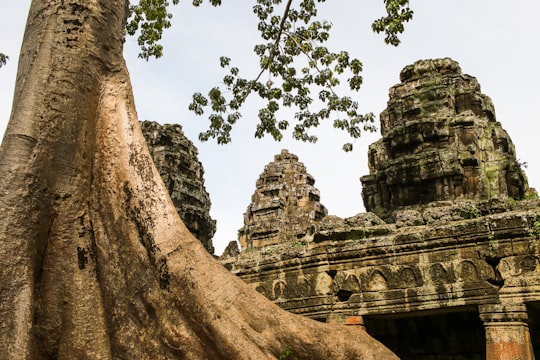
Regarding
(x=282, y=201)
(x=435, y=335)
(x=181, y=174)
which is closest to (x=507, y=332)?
(x=435, y=335)

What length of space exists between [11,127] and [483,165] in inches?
343

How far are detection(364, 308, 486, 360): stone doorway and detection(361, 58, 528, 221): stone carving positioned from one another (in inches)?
110

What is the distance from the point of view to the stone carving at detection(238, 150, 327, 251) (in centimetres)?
2441

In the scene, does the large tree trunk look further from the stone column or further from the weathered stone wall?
the weathered stone wall

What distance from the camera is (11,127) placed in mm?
3484

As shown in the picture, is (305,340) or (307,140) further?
(307,140)

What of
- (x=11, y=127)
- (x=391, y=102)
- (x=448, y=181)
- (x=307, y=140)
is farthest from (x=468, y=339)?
(x=11, y=127)

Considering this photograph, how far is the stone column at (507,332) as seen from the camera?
546 centimetres

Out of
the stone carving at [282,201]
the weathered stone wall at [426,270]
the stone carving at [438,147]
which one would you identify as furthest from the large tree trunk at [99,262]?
the stone carving at [282,201]

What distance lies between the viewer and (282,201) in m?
25.8

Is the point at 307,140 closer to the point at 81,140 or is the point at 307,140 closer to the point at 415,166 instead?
the point at 415,166

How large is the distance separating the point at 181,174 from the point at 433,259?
447 inches

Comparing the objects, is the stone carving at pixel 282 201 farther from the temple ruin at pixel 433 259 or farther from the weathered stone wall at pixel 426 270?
the weathered stone wall at pixel 426 270

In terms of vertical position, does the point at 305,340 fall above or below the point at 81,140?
below
